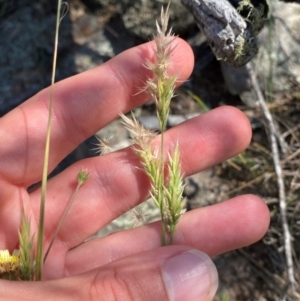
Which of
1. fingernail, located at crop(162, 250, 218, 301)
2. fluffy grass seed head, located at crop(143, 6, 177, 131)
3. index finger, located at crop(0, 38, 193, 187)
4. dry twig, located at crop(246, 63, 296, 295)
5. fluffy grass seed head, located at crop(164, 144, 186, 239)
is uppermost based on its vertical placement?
fluffy grass seed head, located at crop(143, 6, 177, 131)

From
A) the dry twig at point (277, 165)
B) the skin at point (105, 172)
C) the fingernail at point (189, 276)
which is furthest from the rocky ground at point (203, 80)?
the fingernail at point (189, 276)

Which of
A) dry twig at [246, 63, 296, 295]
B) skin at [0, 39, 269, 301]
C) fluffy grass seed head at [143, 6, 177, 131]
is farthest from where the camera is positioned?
dry twig at [246, 63, 296, 295]

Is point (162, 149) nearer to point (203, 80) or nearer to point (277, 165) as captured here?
point (277, 165)

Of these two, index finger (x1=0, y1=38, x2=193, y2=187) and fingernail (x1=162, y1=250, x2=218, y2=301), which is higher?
index finger (x1=0, y1=38, x2=193, y2=187)

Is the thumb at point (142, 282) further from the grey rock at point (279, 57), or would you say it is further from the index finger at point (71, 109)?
the grey rock at point (279, 57)

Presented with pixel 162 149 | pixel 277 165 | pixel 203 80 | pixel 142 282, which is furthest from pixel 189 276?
pixel 203 80

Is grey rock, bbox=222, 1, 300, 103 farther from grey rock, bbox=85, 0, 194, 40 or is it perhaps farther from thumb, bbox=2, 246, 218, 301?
thumb, bbox=2, 246, 218, 301

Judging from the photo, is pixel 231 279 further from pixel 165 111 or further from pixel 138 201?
pixel 165 111

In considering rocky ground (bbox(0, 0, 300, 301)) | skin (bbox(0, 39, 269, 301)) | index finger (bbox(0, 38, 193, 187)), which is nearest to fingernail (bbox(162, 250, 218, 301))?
skin (bbox(0, 39, 269, 301))
